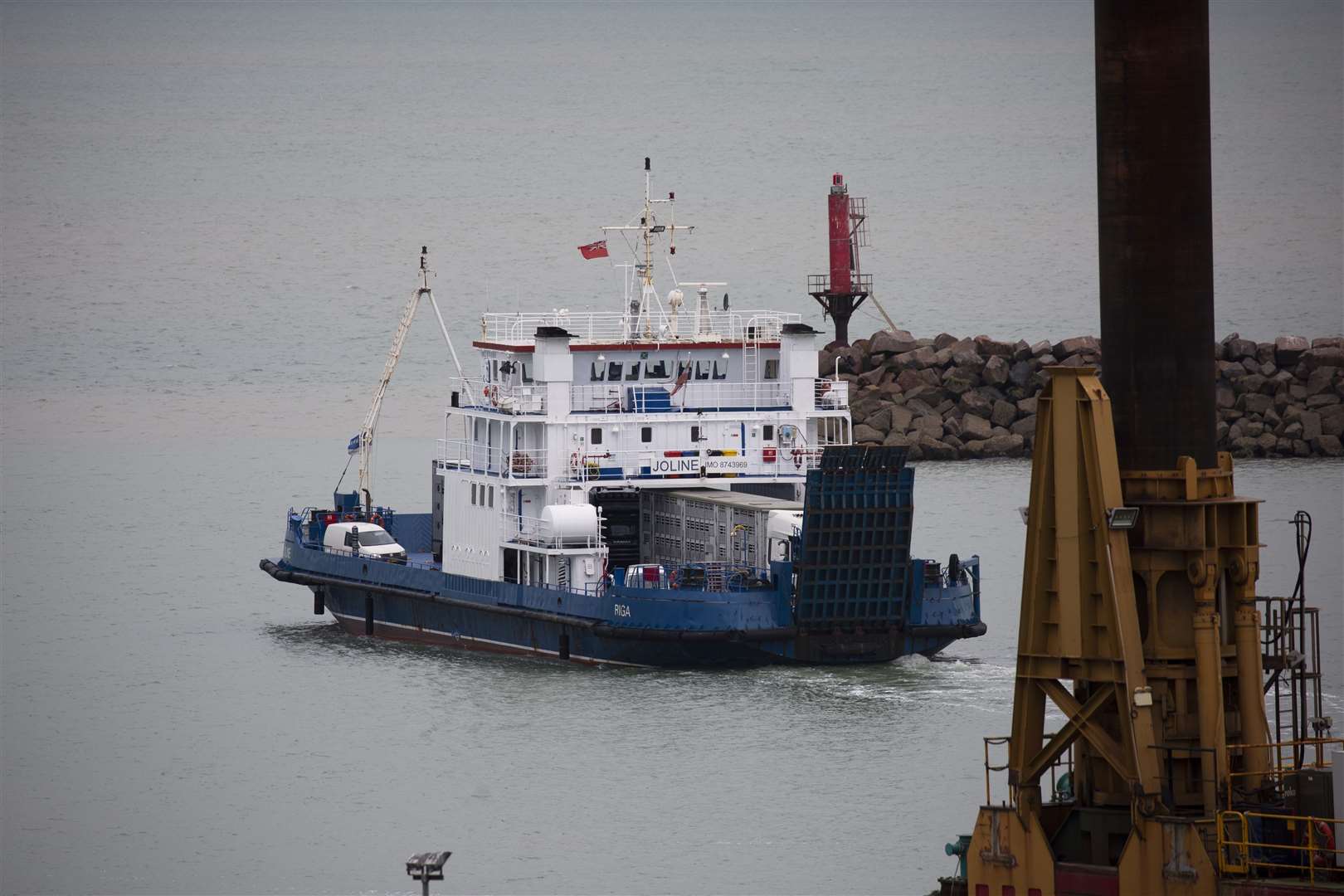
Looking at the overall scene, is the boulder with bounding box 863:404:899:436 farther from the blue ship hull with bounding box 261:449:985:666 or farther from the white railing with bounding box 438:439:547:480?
the blue ship hull with bounding box 261:449:985:666

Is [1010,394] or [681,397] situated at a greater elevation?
[1010,394]

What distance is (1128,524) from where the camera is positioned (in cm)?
1719

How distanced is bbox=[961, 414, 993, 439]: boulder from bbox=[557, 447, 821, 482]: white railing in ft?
78.7

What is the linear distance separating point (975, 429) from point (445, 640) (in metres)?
25.2

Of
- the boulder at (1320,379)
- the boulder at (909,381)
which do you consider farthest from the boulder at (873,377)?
the boulder at (1320,379)

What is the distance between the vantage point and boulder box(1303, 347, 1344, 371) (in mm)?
63562

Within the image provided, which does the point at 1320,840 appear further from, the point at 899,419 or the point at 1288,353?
the point at 1288,353

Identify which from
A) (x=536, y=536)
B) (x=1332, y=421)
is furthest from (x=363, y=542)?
(x=1332, y=421)

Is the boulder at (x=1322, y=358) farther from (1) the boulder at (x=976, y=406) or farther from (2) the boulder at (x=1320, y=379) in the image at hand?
(1) the boulder at (x=976, y=406)

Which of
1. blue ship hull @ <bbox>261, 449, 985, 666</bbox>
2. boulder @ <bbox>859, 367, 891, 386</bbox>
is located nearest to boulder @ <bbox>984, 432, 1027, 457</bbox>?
boulder @ <bbox>859, 367, 891, 386</bbox>

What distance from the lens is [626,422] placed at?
123ft

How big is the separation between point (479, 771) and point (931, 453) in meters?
32.2

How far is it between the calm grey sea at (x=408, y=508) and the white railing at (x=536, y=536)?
191 cm

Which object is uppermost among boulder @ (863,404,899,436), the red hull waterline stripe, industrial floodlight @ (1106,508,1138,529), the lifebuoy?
boulder @ (863,404,899,436)
